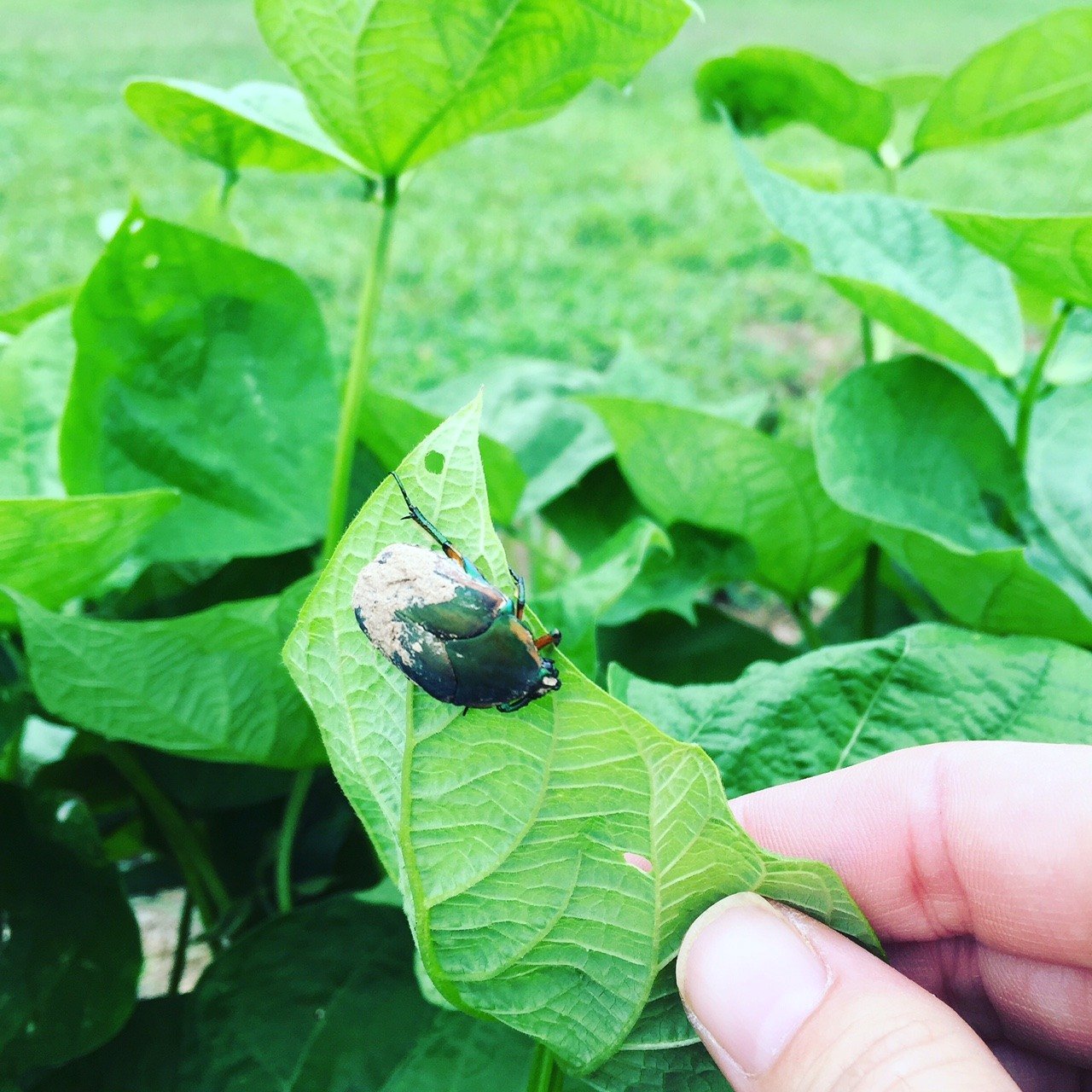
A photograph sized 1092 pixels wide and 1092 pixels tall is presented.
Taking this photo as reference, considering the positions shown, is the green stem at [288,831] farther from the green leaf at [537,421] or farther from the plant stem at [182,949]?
the green leaf at [537,421]

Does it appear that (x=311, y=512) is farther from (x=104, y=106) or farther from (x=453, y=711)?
(x=104, y=106)

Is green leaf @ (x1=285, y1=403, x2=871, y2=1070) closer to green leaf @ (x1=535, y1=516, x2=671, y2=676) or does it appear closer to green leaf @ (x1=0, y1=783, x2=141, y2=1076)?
green leaf @ (x1=535, y1=516, x2=671, y2=676)

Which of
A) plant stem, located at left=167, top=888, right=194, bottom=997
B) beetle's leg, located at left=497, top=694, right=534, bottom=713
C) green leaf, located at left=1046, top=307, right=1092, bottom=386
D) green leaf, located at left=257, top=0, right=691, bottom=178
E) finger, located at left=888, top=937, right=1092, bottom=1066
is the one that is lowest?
plant stem, located at left=167, top=888, right=194, bottom=997

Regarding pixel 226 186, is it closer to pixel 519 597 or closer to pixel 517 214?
pixel 519 597

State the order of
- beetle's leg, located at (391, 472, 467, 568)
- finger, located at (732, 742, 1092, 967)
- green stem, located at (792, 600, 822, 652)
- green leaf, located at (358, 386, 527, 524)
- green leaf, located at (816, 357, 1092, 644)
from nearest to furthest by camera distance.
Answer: beetle's leg, located at (391, 472, 467, 568), finger, located at (732, 742, 1092, 967), green leaf, located at (816, 357, 1092, 644), green leaf, located at (358, 386, 527, 524), green stem, located at (792, 600, 822, 652)

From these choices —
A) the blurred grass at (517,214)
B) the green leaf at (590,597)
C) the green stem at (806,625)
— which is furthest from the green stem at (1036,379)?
the blurred grass at (517,214)

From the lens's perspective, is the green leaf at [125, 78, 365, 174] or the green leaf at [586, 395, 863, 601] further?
the green leaf at [586, 395, 863, 601]

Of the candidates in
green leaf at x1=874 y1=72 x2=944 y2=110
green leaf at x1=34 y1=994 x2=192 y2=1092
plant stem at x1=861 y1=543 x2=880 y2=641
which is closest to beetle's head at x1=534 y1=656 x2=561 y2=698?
green leaf at x1=34 y1=994 x2=192 y2=1092
